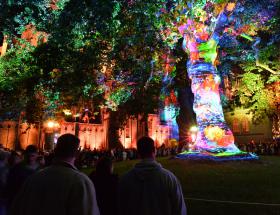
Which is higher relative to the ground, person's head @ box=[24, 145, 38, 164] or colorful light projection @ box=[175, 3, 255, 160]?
colorful light projection @ box=[175, 3, 255, 160]

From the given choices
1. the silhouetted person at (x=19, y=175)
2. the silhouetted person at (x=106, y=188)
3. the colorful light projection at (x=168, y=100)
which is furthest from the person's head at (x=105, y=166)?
the colorful light projection at (x=168, y=100)

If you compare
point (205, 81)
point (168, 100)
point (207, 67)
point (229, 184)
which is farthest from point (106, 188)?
point (168, 100)

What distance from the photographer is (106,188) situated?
364 cm

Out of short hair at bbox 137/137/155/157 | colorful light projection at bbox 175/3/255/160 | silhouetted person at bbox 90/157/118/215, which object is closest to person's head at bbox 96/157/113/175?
silhouetted person at bbox 90/157/118/215

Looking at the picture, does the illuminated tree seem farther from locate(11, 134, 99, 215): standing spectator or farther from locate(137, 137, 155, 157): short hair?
locate(11, 134, 99, 215): standing spectator

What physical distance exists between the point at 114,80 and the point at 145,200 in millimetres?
14243

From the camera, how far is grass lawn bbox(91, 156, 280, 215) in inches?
252

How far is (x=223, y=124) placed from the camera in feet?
46.2

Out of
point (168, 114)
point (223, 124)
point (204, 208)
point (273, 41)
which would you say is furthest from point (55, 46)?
point (168, 114)

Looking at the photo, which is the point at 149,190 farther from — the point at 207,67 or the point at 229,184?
the point at 207,67

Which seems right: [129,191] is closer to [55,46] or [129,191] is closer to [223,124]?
[223,124]

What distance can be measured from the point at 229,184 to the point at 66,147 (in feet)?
25.0

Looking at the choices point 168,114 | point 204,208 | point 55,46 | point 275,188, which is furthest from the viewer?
point 168,114

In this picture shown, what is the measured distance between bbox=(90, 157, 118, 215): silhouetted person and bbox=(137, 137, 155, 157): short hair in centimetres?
81
